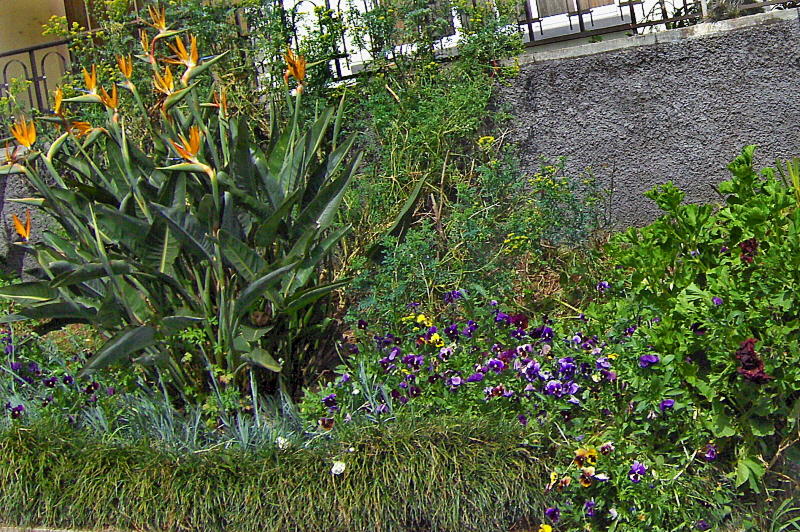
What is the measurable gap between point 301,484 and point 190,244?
1244 millimetres

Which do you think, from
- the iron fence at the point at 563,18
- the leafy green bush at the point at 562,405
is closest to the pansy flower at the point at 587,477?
the leafy green bush at the point at 562,405

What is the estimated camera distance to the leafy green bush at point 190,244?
4145 mm

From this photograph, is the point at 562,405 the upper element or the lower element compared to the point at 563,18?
lower

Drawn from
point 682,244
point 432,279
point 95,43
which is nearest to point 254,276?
point 432,279

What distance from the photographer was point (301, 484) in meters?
3.78

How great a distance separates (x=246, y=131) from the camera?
413 cm

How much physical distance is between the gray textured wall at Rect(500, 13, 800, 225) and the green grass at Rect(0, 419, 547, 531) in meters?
2.42

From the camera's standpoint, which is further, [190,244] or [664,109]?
[664,109]

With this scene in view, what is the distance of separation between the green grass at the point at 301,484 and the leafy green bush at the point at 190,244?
473 mm

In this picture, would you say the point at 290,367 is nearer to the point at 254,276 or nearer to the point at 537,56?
the point at 254,276

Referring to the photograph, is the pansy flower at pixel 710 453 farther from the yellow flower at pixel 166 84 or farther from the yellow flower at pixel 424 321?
the yellow flower at pixel 166 84

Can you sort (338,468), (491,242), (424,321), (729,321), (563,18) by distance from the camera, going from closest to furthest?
(729,321) → (338,468) → (424,321) → (491,242) → (563,18)

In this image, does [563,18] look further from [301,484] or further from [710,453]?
[301,484]

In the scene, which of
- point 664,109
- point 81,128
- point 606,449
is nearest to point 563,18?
point 664,109
